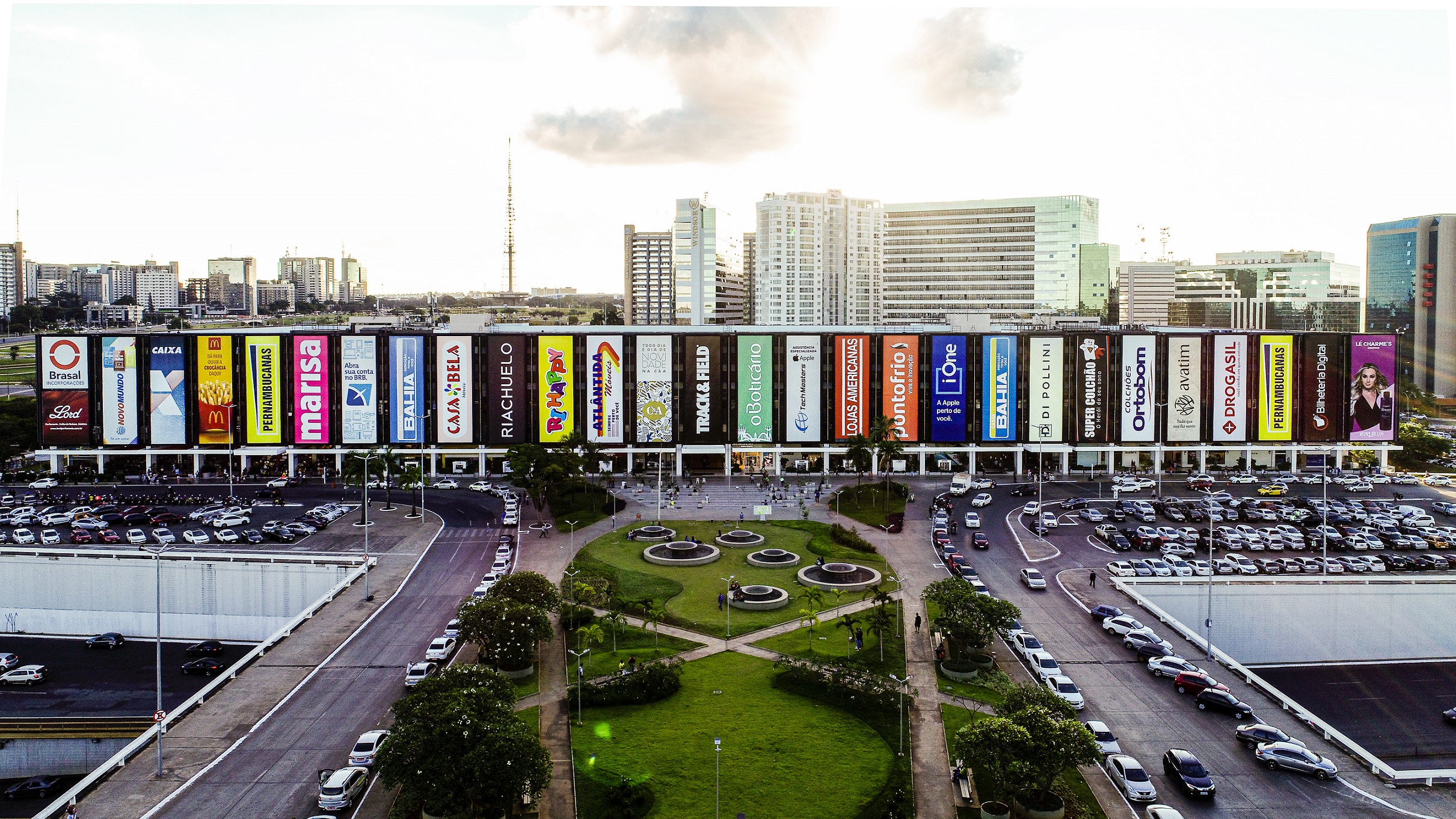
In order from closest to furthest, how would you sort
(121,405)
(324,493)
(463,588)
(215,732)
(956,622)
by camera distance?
(215,732) < (956,622) < (463,588) < (324,493) < (121,405)

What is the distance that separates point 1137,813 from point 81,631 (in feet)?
251

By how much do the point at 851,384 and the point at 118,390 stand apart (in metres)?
84.2

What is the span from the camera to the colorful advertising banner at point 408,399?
381 ft

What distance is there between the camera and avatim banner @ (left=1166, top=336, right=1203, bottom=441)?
119m

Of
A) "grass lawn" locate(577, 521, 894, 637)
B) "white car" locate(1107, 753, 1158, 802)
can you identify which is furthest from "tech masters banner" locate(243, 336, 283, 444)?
"white car" locate(1107, 753, 1158, 802)

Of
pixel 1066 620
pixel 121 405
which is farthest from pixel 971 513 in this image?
pixel 121 405

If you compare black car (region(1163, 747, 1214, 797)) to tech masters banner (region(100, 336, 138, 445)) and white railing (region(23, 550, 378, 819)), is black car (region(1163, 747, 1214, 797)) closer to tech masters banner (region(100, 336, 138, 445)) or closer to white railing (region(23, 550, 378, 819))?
white railing (region(23, 550, 378, 819))

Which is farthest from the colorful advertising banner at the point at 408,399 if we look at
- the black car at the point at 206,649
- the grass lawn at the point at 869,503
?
the grass lawn at the point at 869,503

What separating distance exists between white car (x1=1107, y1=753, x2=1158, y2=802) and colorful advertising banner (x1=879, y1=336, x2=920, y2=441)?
74.1 m

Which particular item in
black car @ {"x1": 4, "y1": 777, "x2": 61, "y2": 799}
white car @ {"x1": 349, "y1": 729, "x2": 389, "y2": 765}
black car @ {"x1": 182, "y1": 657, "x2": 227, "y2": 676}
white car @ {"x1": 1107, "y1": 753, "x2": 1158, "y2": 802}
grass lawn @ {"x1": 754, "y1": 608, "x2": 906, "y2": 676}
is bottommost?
black car @ {"x1": 4, "y1": 777, "x2": 61, "y2": 799}

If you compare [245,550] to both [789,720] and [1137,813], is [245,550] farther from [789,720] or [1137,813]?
[1137,813]

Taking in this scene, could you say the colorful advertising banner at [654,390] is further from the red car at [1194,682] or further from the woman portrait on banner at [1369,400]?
the woman portrait on banner at [1369,400]

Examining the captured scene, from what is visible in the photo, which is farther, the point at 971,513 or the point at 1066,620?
the point at 971,513

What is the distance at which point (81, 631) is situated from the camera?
7775 cm
